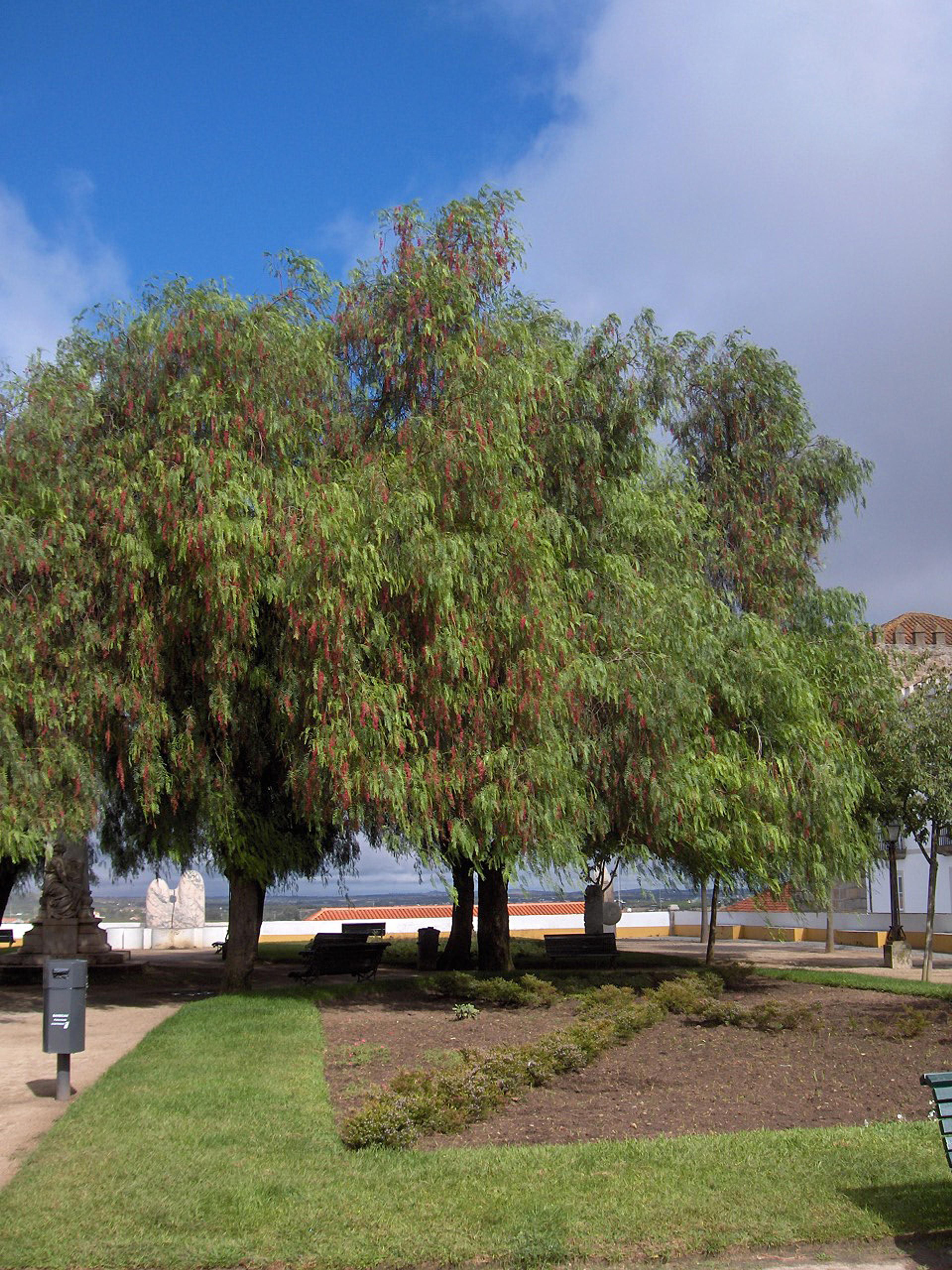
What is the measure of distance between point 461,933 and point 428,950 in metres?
0.71

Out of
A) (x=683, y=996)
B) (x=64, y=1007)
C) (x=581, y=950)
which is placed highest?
(x=64, y=1007)

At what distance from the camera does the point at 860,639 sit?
19.8m

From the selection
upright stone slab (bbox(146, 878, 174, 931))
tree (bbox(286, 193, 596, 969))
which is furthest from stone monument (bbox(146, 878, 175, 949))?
tree (bbox(286, 193, 596, 969))

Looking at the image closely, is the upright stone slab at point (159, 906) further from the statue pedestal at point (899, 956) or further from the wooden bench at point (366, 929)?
the statue pedestal at point (899, 956)

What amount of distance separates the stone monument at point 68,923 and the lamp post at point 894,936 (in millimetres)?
15318

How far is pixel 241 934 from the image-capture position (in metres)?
16.8

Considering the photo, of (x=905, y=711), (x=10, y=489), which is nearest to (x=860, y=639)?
(x=905, y=711)

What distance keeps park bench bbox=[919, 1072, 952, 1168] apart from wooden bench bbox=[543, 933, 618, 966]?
1562cm

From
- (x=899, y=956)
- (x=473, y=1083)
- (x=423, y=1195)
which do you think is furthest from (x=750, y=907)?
(x=423, y=1195)

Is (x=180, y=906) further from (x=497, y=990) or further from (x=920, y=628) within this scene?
(x=920, y=628)

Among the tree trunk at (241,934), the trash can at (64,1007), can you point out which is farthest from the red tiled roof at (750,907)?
the trash can at (64,1007)

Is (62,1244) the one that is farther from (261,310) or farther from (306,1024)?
(261,310)

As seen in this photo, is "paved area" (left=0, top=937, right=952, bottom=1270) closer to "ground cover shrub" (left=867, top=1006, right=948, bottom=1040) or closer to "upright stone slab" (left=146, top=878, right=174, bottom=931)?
"upright stone slab" (left=146, top=878, right=174, bottom=931)

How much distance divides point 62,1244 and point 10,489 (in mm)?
11131
